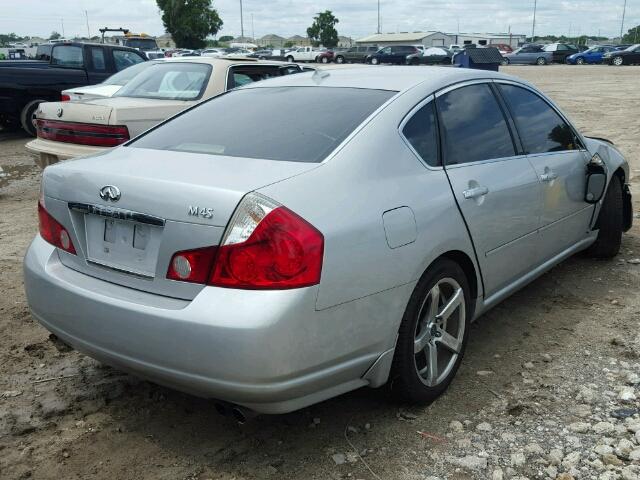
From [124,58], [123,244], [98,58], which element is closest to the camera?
[123,244]

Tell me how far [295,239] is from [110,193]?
0.82 metres

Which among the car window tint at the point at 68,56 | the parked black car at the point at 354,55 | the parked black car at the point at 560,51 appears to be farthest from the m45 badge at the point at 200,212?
the parked black car at the point at 560,51

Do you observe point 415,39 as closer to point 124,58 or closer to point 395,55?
point 395,55

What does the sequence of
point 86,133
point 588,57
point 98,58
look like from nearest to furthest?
point 86,133
point 98,58
point 588,57

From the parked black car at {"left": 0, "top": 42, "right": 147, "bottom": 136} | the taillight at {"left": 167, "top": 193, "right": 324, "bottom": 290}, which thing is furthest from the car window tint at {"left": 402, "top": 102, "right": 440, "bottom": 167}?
the parked black car at {"left": 0, "top": 42, "right": 147, "bottom": 136}

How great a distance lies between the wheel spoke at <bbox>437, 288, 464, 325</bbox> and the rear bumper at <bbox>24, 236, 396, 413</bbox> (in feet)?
1.57

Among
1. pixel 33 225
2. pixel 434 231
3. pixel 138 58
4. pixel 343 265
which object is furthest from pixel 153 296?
pixel 138 58

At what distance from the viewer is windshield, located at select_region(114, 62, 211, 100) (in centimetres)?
762

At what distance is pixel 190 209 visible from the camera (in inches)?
97.4

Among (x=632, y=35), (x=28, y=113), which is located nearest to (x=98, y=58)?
(x=28, y=113)

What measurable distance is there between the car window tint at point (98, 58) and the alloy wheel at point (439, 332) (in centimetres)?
1122

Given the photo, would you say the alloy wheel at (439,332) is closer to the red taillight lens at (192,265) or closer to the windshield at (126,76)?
the red taillight lens at (192,265)

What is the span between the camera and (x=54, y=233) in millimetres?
2984

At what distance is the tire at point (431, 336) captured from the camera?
114 inches
